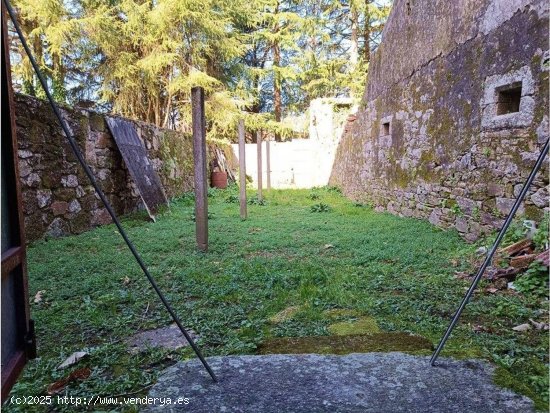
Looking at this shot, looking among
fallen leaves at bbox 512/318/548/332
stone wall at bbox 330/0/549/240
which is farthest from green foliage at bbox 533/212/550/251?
fallen leaves at bbox 512/318/548/332

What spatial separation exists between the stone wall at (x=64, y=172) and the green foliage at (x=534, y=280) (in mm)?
4697

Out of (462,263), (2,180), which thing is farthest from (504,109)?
(2,180)

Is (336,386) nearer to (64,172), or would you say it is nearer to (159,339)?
(159,339)

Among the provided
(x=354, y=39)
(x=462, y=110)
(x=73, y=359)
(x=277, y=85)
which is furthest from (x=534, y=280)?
(x=277, y=85)

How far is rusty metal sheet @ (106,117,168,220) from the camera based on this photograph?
6152mm

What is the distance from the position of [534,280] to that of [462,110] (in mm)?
2612

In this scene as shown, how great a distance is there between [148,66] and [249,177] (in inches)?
195

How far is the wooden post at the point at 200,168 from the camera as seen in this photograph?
428cm

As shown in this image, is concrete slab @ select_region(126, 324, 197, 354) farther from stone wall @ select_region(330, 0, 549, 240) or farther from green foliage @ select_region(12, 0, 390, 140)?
green foliage @ select_region(12, 0, 390, 140)

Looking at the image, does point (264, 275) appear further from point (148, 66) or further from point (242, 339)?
point (148, 66)

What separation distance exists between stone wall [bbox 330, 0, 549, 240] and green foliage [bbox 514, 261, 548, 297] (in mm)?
712

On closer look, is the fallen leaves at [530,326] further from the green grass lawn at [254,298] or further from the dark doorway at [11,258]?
the dark doorway at [11,258]

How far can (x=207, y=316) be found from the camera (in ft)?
8.21

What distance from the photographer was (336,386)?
1.64m
